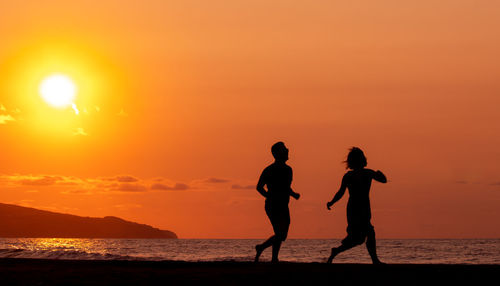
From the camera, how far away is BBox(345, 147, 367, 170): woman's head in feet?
47.4

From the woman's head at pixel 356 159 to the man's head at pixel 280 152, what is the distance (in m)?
1.16

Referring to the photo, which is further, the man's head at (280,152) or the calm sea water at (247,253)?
the calm sea water at (247,253)

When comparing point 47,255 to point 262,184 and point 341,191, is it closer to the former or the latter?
point 262,184

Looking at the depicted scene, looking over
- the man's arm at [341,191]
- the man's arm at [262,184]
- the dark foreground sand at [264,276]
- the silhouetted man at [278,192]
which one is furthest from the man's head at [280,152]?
the dark foreground sand at [264,276]

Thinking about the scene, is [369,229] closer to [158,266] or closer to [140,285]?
[158,266]

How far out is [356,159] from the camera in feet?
47.5

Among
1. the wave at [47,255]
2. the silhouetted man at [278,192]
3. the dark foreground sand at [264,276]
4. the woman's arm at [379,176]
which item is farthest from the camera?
the wave at [47,255]

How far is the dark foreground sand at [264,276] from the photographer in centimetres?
1064

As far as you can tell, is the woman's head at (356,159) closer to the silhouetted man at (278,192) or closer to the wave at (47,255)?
the silhouetted man at (278,192)

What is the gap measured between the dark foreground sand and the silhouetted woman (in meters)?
1.80

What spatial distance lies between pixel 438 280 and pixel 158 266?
483 cm

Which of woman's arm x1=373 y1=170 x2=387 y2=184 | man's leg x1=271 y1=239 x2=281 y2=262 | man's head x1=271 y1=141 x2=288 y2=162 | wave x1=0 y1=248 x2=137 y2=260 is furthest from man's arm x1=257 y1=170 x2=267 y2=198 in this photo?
wave x1=0 y1=248 x2=137 y2=260

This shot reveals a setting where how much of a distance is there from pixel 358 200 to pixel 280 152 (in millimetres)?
1622

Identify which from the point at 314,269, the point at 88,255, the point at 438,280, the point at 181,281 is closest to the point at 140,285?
Answer: the point at 181,281
